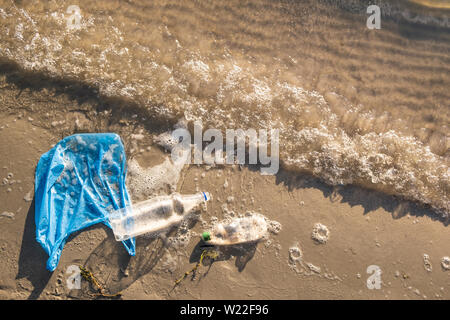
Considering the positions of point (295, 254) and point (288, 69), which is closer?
point (295, 254)

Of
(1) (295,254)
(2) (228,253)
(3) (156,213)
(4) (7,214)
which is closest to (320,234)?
(1) (295,254)

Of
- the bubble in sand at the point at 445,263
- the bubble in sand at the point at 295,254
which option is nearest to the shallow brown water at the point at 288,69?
the bubble in sand at the point at 445,263

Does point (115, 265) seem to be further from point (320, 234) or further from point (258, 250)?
point (320, 234)

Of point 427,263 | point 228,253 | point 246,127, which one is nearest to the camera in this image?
point 228,253

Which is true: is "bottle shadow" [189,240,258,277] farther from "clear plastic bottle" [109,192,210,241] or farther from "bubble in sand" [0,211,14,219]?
"bubble in sand" [0,211,14,219]

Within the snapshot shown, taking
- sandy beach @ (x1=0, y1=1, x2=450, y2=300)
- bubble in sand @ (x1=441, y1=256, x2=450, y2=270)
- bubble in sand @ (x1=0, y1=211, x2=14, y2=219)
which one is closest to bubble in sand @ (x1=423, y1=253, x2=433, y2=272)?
sandy beach @ (x1=0, y1=1, x2=450, y2=300)

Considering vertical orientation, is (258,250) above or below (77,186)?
below
